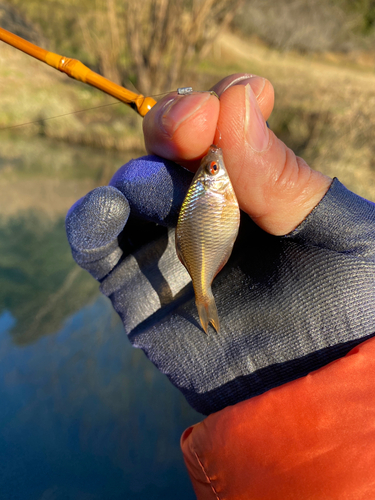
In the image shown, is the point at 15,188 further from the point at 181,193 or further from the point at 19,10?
the point at 19,10

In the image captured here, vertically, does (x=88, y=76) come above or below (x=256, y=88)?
below

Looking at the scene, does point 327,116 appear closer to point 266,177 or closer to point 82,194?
point 82,194

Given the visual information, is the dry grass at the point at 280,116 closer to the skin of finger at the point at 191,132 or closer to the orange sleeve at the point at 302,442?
the skin of finger at the point at 191,132

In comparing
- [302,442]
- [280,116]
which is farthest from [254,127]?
[280,116]

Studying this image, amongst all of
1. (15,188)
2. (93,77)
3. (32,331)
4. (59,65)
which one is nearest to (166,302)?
(32,331)

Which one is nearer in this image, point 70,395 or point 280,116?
point 70,395

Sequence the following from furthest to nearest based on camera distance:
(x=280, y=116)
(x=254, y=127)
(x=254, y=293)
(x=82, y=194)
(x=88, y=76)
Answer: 1. (x=280, y=116)
2. (x=82, y=194)
3. (x=88, y=76)
4. (x=254, y=293)
5. (x=254, y=127)
